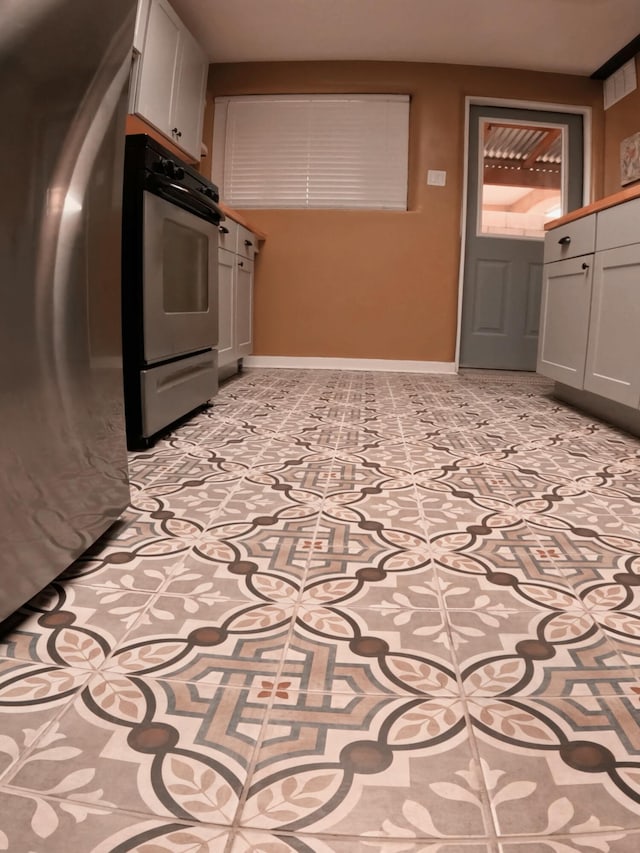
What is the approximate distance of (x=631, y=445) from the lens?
6.98ft

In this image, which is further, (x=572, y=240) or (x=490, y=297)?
(x=490, y=297)

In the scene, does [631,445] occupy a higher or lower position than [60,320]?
lower

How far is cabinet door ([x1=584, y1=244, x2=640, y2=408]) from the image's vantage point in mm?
2148

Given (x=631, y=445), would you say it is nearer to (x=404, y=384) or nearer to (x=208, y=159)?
(x=404, y=384)

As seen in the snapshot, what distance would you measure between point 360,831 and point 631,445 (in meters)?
1.94

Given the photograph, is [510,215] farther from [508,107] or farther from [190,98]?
[190,98]

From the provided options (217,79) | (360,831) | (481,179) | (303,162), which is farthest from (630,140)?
(360,831)

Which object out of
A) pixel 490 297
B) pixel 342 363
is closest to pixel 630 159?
pixel 490 297

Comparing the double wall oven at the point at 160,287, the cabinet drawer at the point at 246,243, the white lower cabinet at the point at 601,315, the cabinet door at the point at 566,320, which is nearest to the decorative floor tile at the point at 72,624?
the double wall oven at the point at 160,287

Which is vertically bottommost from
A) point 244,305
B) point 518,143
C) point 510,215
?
point 244,305

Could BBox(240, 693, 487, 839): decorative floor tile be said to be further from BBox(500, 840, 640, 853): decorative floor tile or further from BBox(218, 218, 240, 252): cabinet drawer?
BBox(218, 218, 240, 252): cabinet drawer

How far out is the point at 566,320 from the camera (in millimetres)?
2816

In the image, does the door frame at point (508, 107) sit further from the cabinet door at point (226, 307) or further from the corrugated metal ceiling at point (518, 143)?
the cabinet door at point (226, 307)

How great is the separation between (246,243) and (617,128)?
2.72m
